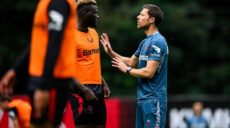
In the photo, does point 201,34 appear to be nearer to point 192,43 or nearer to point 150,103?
point 192,43

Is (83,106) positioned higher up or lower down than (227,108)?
higher up

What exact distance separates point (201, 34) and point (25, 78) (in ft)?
83.6

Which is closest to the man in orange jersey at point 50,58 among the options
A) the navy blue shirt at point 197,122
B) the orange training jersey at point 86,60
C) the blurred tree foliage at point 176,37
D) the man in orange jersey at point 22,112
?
the man in orange jersey at point 22,112

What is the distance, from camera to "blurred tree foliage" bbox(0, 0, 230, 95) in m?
30.7

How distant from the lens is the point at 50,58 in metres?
7.29

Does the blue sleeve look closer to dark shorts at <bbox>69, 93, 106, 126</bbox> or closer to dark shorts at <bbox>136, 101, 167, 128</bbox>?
dark shorts at <bbox>136, 101, 167, 128</bbox>

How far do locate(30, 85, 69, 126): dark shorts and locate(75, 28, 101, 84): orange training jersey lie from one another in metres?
2.51

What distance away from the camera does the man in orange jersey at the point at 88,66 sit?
1030 centimetres

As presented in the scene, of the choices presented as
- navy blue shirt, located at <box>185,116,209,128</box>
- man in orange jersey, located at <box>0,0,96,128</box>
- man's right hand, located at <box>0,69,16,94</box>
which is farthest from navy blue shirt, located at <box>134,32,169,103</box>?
navy blue shirt, located at <box>185,116,209,128</box>

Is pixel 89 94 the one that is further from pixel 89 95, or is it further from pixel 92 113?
pixel 92 113

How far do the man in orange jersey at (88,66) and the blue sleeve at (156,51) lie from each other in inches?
26.1

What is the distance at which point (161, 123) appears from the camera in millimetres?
10312

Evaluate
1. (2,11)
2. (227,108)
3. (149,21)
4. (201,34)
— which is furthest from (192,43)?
(149,21)

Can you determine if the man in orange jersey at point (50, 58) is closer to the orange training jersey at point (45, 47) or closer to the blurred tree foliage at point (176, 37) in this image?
the orange training jersey at point (45, 47)
